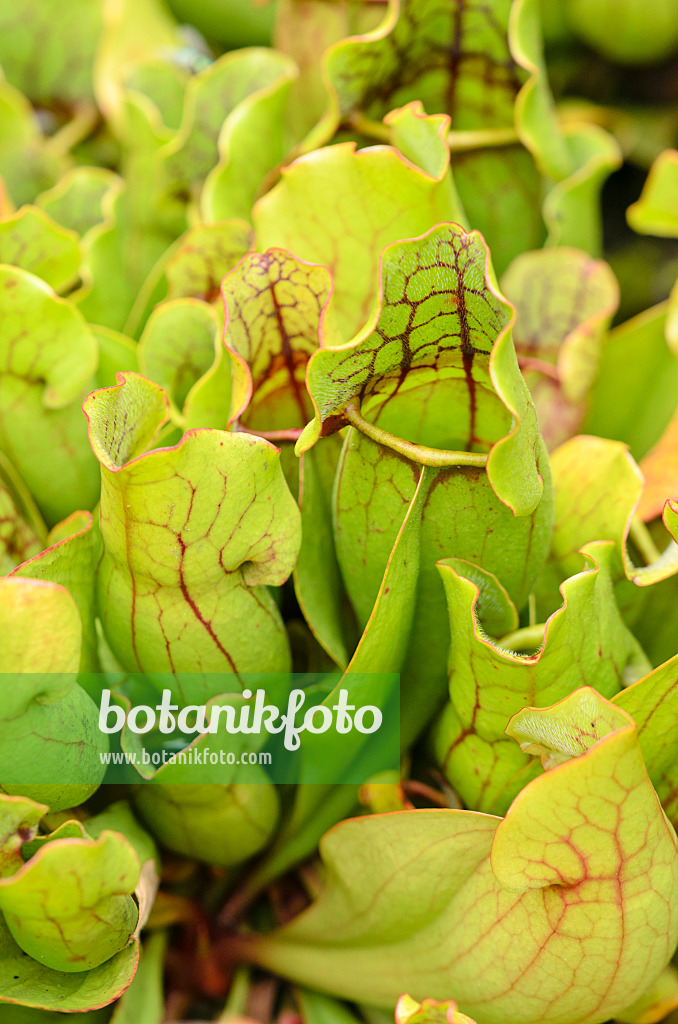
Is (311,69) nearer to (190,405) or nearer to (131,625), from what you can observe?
(190,405)

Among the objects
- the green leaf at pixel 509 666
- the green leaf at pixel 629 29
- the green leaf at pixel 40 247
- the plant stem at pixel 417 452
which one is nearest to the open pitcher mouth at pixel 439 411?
the plant stem at pixel 417 452

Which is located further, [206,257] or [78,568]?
[206,257]

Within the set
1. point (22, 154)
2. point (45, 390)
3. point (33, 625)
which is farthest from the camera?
point (22, 154)

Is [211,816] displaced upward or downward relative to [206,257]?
downward

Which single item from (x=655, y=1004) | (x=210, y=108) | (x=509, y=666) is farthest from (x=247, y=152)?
(x=655, y=1004)

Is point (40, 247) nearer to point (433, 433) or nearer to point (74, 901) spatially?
point (433, 433)

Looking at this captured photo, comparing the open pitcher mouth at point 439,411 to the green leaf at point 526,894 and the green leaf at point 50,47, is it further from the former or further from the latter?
the green leaf at point 50,47

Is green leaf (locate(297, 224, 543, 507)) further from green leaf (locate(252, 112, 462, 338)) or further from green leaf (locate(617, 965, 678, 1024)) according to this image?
green leaf (locate(617, 965, 678, 1024))

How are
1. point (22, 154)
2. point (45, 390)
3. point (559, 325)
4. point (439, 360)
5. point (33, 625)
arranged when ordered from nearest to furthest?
point (33, 625), point (439, 360), point (45, 390), point (559, 325), point (22, 154)
